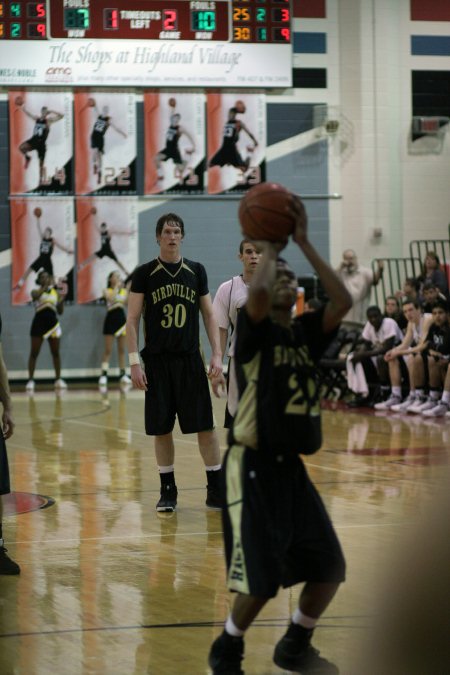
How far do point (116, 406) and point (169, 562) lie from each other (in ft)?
30.5

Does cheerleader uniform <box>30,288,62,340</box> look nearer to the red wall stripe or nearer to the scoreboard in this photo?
the scoreboard

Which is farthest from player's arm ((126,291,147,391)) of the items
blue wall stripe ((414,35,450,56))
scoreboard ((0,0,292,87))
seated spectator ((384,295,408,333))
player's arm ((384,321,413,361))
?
blue wall stripe ((414,35,450,56))

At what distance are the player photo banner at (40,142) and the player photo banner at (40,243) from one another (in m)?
0.27

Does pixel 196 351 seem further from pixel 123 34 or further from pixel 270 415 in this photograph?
pixel 123 34

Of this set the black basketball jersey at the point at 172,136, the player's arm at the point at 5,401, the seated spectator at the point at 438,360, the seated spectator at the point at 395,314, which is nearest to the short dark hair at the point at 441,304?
the seated spectator at the point at 438,360

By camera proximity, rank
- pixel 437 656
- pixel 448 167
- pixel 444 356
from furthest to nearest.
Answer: pixel 448 167 < pixel 444 356 < pixel 437 656

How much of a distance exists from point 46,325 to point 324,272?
14.5 meters

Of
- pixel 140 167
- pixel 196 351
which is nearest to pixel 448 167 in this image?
pixel 140 167

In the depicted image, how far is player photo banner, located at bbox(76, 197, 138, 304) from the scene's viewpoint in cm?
1894

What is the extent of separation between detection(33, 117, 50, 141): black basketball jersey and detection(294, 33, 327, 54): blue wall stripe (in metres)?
4.57

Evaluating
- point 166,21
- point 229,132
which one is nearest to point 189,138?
point 229,132

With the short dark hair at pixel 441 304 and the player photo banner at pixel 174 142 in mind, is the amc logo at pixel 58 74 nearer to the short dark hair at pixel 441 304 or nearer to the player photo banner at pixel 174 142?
the player photo banner at pixel 174 142

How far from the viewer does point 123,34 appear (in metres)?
18.3

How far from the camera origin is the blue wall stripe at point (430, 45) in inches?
763
